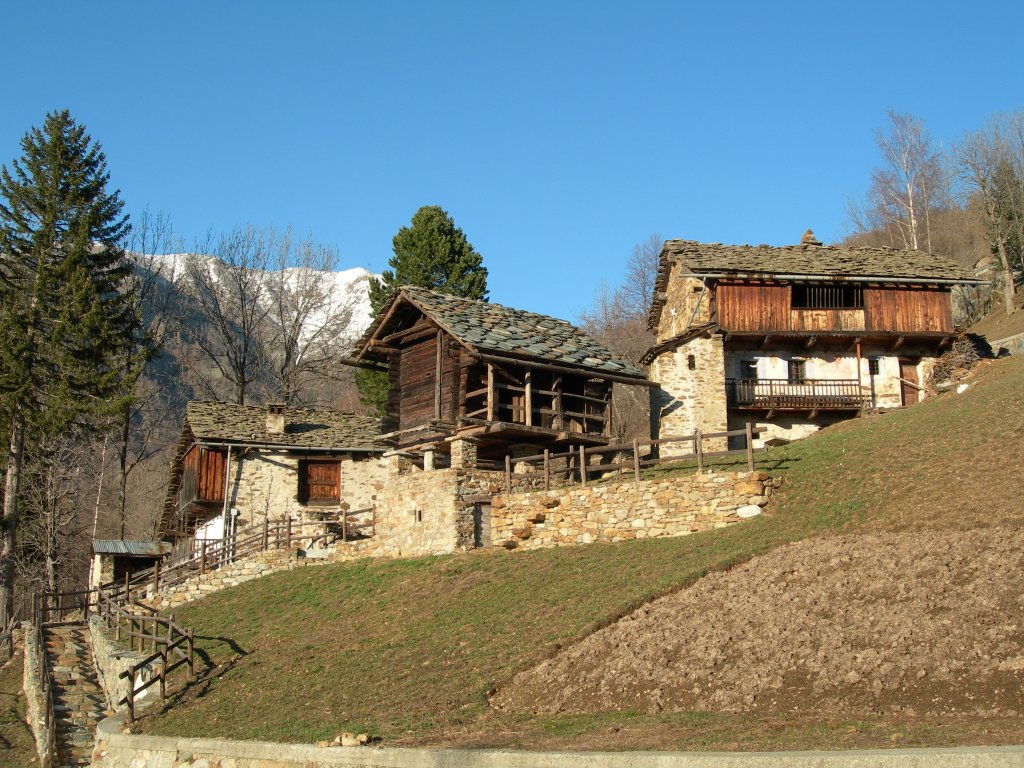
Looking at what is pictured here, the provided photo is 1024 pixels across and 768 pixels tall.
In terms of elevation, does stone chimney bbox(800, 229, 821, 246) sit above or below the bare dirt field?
above

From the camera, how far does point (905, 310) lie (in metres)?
38.1

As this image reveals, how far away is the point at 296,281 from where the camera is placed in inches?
2164

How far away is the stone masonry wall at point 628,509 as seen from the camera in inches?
937

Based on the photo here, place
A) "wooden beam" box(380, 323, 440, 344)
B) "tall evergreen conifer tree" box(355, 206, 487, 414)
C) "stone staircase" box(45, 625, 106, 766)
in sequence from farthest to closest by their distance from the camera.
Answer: "tall evergreen conifer tree" box(355, 206, 487, 414) < "wooden beam" box(380, 323, 440, 344) < "stone staircase" box(45, 625, 106, 766)

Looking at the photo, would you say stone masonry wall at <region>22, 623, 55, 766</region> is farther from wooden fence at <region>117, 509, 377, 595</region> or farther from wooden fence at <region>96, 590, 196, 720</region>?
wooden fence at <region>117, 509, 377, 595</region>

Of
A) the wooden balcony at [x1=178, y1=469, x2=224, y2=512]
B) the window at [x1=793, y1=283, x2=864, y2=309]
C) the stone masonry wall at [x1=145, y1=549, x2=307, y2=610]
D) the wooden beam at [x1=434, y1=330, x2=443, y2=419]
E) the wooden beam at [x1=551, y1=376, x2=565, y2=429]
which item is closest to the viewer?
the stone masonry wall at [x1=145, y1=549, x2=307, y2=610]

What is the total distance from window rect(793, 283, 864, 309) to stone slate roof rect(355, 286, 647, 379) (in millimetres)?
8358

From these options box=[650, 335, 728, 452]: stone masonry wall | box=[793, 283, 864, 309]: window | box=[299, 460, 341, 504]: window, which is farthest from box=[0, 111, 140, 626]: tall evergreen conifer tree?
box=[793, 283, 864, 309]: window

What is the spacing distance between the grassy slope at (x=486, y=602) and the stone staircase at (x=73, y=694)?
270cm

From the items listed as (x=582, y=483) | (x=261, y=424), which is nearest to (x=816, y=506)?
(x=582, y=483)

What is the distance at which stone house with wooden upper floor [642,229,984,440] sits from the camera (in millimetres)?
36719

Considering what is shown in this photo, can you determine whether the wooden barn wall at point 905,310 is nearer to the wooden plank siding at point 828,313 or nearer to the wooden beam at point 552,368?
the wooden plank siding at point 828,313

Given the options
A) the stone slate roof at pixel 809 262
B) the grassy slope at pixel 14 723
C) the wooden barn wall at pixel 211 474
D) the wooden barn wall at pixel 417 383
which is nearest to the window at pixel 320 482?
the wooden barn wall at pixel 211 474

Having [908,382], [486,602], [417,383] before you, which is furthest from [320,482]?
[908,382]
